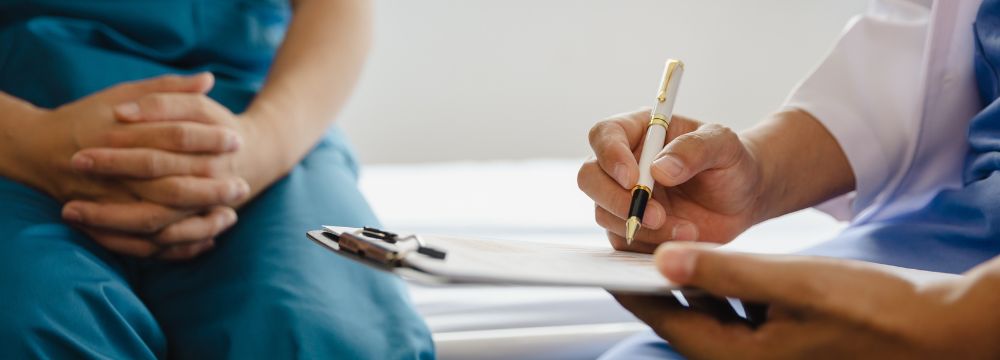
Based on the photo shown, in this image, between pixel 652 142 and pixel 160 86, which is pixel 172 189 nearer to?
pixel 160 86

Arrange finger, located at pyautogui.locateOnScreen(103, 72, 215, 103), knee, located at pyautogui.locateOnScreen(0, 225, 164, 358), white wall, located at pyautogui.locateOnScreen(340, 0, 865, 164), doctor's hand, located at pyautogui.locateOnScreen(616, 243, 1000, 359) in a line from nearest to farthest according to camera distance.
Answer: doctor's hand, located at pyautogui.locateOnScreen(616, 243, 1000, 359)
knee, located at pyautogui.locateOnScreen(0, 225, 164, 358)
finger, located at pyautogui.locateOnScreen(103, 72, 215, 103)
white wall, located at pyautogui.locateOnScreen(340, 0, 865, 164)

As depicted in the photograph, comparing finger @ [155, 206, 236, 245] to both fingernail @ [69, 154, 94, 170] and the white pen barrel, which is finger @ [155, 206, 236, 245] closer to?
fingernail @ [69, 154, 94, 170]

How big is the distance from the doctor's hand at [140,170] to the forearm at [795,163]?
45 centimetres

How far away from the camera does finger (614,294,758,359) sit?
51 centimetres

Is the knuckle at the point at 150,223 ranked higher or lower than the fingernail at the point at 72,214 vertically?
lower

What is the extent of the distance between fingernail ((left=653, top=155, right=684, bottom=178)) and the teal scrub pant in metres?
0.24

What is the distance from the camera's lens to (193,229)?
32.4 inches

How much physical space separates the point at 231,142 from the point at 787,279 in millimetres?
548

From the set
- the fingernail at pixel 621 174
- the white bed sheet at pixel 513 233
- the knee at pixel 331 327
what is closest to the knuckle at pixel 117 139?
the knee at pixel 331 327

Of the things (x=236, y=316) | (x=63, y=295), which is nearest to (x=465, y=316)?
(x=236, y=316)

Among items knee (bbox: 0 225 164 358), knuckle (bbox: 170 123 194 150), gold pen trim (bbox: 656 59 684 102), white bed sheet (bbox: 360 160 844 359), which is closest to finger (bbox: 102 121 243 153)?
knuckle (bbox: 170 123 194 150)

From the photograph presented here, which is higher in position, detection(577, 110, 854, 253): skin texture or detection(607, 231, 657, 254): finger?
detection(577, 110, 854, 253): skin texture

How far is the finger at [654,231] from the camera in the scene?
75 centimetres

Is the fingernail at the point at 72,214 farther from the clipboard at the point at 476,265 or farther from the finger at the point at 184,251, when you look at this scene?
the clipboard at the point at 476,265
